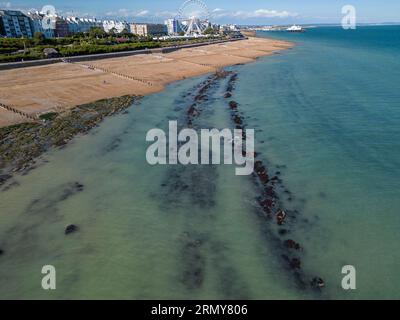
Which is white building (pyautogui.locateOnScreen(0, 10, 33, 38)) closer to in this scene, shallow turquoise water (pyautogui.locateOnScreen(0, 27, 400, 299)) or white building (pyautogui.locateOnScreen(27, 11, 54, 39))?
white building (pyautogui.locateOnScreen(27, 11, 54, 39))

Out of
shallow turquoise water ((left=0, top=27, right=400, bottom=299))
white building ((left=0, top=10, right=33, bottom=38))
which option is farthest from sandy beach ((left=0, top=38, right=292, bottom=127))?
white building ((left=0, top=10, right=33, bottom=38))

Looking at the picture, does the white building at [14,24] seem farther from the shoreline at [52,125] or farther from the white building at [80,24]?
the shoreline at [52,125]

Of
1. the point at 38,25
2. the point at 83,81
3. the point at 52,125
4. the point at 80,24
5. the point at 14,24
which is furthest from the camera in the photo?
the point at 80,24

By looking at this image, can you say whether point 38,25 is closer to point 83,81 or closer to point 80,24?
point 80,24

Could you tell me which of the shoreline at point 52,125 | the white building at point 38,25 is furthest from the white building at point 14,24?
the shoreline at point 52,125

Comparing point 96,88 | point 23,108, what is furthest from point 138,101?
point 23,108

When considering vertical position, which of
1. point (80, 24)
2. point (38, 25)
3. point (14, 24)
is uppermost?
point (80, 24)

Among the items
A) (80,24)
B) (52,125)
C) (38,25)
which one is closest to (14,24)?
(38,25)
